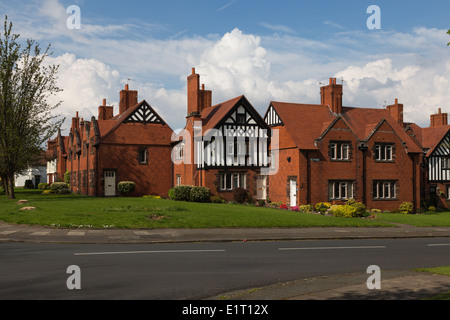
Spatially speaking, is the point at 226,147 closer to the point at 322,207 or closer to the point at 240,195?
the point at 240,195

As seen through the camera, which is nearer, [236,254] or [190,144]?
[236,254]

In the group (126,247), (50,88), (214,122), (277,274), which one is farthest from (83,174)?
(277,274)

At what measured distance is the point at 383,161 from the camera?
4144 centimetres

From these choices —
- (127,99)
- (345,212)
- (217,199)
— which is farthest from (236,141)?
(127,99)

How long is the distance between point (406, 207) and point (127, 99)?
3094 cm

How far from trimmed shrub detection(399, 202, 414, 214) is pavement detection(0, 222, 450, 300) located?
14.5 m

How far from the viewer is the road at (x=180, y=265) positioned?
9469mm

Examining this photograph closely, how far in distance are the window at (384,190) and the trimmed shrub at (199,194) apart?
48.5 feet

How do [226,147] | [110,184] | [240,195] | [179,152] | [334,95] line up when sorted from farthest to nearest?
[179,152] < [110,184] < [334,95] < [226,147] < [240,195]

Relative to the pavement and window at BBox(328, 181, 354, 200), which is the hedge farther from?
the pavement

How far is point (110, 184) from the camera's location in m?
45.7

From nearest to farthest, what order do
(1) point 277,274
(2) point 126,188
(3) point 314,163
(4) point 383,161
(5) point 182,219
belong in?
(1) point 277,274, (5) point 182,219, (3) point 314,163, (4) point 383,161, (2) point 126,188

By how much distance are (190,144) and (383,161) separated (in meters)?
17.3
